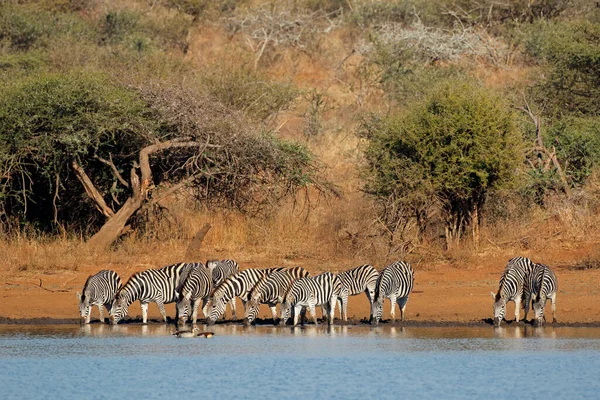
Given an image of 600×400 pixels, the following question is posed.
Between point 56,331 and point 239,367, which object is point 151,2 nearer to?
point 56,331

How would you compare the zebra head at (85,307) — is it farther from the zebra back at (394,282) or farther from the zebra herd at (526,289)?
the zebra herd at (526,289)

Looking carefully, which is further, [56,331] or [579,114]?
[579,114]

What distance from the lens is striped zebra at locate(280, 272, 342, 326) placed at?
17.2 meters

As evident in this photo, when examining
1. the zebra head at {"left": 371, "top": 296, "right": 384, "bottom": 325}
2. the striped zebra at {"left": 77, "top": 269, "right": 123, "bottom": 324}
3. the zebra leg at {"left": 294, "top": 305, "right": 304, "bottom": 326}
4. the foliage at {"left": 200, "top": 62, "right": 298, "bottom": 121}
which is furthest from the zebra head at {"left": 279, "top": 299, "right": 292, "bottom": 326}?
the foliage at {"left": 200, "top": 62, "right": 298, "bottom": 121}

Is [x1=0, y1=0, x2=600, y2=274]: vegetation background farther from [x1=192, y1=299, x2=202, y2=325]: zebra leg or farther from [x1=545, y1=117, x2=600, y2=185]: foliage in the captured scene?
[x1=192, y1=299, x2=202, y2=325]: zebra leg

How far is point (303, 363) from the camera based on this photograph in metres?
14.4

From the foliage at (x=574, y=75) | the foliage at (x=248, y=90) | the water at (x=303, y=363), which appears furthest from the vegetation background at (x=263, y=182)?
the water at (x=303, y=363)

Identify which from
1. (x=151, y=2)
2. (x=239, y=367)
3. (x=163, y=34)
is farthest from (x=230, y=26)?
(x=239, y=367)

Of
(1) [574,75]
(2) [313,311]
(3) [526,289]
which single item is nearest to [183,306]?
(2) [313,311]

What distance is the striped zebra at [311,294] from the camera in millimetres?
17188

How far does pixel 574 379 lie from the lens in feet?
42.9

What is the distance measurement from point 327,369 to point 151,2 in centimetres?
3906

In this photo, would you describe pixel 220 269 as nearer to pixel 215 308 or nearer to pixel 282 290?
pixel 215 308

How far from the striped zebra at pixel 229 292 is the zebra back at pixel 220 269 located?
0.94 metres
